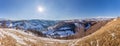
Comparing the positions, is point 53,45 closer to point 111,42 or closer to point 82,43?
point 82,43

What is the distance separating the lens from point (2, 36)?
114 meters

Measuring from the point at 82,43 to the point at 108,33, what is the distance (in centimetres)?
1231

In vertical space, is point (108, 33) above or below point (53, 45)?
above

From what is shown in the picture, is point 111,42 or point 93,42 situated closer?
point 111,42

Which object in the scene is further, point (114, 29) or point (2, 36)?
point (2, 36)

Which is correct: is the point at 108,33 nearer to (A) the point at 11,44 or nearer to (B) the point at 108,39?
(B) the point at 108,39

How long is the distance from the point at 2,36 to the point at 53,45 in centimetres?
2691

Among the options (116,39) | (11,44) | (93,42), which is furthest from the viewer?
(11,44)

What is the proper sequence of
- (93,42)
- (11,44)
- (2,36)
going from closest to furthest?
(93,42)
(11,44)
(2,36)

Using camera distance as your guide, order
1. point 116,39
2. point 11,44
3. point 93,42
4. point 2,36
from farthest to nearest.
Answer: point 2,36 → point 11,44 → point 93,42 → point 116,39

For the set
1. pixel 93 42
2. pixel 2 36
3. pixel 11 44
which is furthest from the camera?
pixel 2 36

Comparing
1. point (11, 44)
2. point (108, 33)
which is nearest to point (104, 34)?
point (108, 33)

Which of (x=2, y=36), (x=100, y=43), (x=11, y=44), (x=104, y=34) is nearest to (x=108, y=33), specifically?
(x=104, y=34)

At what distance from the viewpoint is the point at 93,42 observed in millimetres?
96438
